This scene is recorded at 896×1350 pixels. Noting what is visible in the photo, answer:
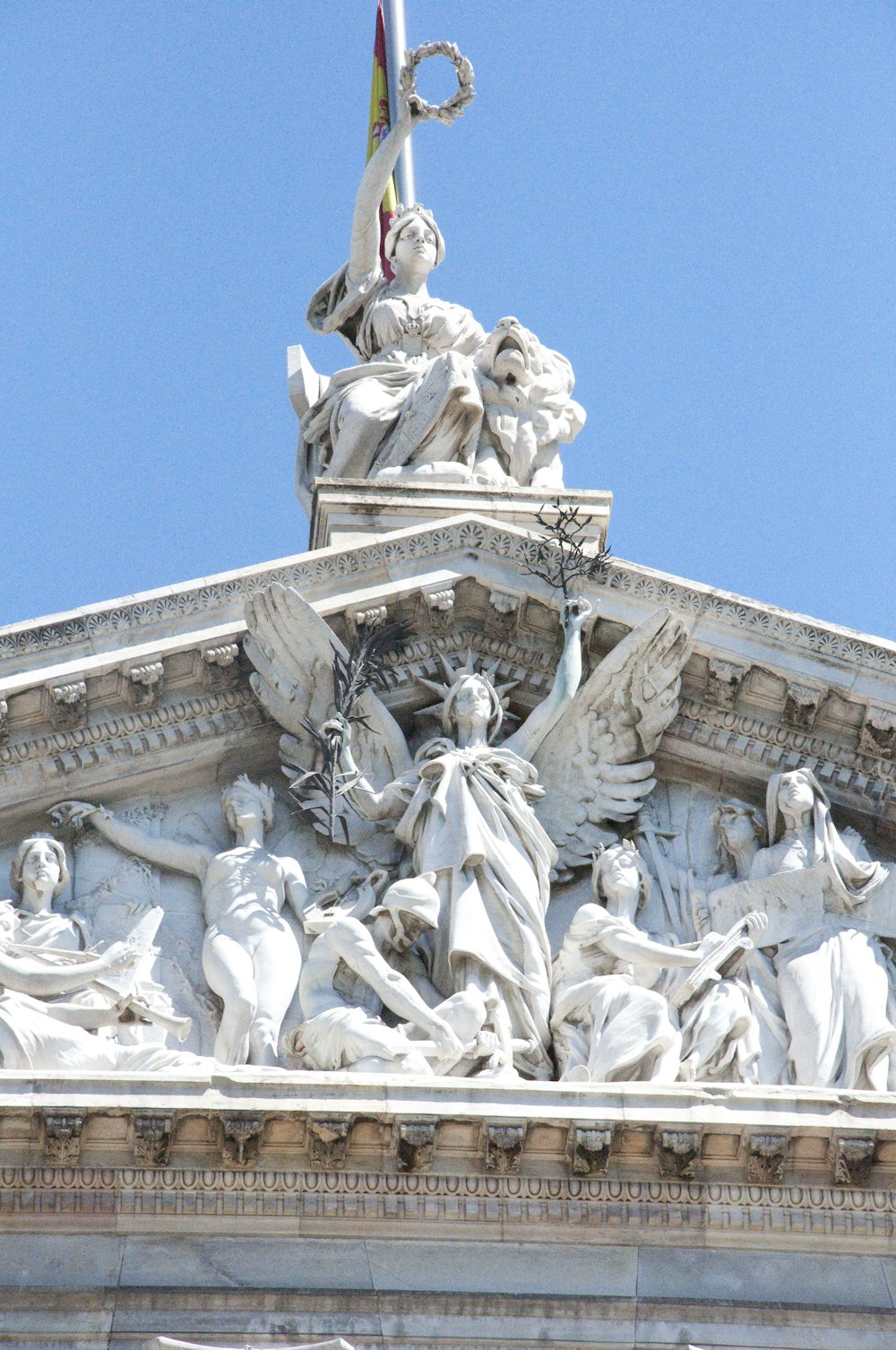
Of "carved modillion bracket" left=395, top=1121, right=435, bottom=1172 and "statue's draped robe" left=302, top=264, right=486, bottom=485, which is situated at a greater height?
"statue's draped robe" left=302, top=264, right=486, bottom=485

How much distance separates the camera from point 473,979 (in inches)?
625

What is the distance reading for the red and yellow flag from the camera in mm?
25172

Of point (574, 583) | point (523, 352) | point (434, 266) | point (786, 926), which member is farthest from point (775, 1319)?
point (434, 266)

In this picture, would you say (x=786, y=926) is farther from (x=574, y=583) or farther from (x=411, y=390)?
(x=411, y=390)

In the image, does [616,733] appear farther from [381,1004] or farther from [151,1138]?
[151,1138]

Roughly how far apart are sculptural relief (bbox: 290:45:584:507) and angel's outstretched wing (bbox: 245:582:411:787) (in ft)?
8.63

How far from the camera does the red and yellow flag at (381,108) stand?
25.2 metres

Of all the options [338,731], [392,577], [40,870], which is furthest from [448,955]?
Result: [392,577]

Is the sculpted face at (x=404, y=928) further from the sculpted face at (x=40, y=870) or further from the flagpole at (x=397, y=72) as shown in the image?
the flagpole at (x=397, y=72)

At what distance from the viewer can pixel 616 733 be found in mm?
17469

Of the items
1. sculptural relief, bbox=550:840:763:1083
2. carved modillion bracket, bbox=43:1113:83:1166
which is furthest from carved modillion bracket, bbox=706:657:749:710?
carved modillion bracket, bbox=43:1113:83:1166

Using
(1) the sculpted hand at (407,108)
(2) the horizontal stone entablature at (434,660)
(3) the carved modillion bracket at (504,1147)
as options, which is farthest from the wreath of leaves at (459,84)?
(3) the carved modillion bracket at (504,1147)

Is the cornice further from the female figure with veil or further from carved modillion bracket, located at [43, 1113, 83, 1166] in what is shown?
carved modillion bracket, located at [43, 1113, 83, 1166]

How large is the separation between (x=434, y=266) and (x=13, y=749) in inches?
255
